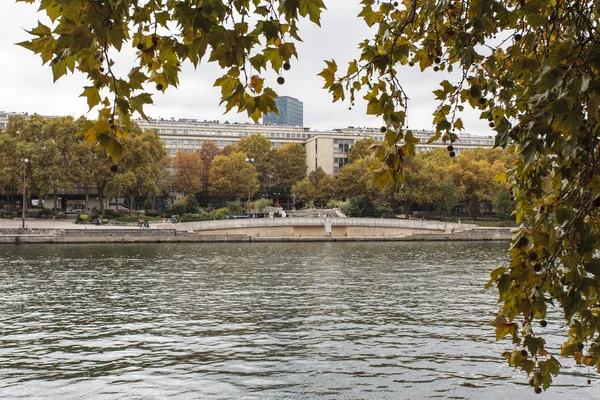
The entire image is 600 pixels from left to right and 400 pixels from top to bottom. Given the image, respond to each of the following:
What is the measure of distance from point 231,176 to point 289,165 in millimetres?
18421

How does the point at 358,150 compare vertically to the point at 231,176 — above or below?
above

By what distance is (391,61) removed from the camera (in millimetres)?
3803

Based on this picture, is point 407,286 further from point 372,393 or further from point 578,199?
point 578,199

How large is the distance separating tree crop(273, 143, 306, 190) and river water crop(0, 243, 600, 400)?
77.4 metres

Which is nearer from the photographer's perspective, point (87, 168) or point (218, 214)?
point (87, 168)

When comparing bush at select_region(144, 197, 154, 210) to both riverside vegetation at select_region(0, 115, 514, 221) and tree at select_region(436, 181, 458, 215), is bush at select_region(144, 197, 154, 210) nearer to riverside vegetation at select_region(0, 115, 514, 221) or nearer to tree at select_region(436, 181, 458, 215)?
riverside vegetation at select_region(0, 115, 514, 221)

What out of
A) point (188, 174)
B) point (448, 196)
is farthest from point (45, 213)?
point (448, 196)

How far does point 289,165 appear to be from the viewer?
107 meters

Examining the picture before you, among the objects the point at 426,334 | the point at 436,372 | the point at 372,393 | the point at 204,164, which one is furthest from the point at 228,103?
the point at 204,164

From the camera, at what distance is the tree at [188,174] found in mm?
93375

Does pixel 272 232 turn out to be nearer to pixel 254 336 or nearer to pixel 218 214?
pixel 218 214

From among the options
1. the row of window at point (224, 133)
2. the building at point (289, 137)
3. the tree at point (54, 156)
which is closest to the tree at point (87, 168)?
the tree at point (54, 156)

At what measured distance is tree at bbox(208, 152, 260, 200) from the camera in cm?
9156

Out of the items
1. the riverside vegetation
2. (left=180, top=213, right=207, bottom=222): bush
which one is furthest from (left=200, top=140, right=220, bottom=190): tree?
(left=180, top=213, right=207, bottom=222): bush
